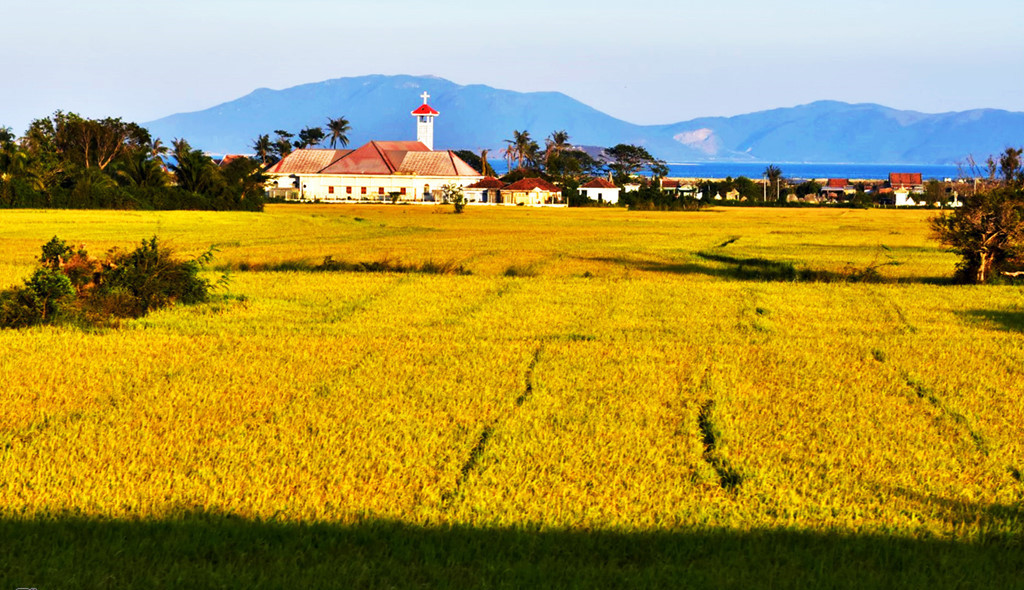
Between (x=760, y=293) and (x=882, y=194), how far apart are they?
139 m

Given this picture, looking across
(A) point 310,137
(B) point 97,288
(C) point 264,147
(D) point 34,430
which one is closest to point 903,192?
(A) point 310,137

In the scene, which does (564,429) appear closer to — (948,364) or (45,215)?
(948,364)

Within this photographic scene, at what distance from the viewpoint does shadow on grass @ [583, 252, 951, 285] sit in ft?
80.2

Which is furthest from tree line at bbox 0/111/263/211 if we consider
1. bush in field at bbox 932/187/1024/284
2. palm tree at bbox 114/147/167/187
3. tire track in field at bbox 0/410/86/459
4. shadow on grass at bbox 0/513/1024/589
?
shadow on grass at bbox 0/513/1024/589

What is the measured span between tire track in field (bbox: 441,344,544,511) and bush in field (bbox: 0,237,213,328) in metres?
7.23

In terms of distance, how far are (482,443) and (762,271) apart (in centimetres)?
1953

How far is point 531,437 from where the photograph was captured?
886 centimetres

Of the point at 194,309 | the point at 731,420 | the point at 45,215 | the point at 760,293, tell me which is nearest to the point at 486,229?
the point at 45,215

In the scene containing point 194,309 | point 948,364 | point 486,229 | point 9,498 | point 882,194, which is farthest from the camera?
point 882,194

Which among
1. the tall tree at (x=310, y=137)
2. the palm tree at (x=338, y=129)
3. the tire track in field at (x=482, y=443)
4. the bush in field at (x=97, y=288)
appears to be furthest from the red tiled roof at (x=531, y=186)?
the tire track in field at (x=482, y=443)

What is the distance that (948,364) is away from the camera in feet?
42.4

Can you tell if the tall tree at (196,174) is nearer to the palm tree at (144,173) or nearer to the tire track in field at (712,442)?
the palm tree at (144,173)

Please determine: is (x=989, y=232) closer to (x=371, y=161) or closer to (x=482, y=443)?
(x=482, y=443)

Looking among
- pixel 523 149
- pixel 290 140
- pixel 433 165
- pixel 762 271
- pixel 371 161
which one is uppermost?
pixel 290 140
